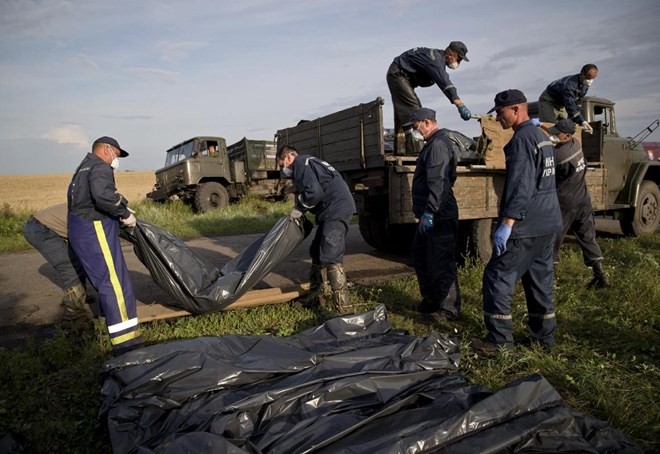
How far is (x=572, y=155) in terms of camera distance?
4.83 metres

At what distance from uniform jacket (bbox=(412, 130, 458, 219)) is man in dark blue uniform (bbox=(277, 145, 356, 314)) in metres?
0.67

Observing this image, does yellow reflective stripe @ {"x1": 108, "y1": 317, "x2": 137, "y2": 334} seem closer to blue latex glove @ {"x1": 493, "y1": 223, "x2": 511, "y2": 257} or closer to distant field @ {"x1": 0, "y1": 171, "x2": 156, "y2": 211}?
blue latex glove @ {"x1": 493, "y1": 223, "x2": 511, "y2": 257}

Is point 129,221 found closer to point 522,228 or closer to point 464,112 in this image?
point 522,228

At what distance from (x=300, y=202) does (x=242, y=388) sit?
82.6 inches

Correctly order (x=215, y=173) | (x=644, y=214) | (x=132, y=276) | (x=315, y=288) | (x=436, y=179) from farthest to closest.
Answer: (x=215, y=173) < (x=644, y=214) < (x=132, y=276) < (x=315, y=288) < (x=436, y=179)

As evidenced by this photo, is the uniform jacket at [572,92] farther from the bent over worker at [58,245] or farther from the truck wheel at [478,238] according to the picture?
the bent over worker at [58,245]

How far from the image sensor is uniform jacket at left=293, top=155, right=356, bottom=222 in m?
4.15

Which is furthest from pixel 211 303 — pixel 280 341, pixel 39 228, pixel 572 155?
pixel 572 155

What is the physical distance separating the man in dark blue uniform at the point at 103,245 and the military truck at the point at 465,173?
2.92 meters

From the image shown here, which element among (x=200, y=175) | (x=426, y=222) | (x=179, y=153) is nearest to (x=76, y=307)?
(x=426, y=222)

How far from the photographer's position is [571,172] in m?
4.86

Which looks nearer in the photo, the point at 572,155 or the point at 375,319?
the point at 375,319

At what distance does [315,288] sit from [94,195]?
213 centimetres

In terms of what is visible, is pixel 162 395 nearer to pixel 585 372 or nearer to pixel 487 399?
pixel 487 399
